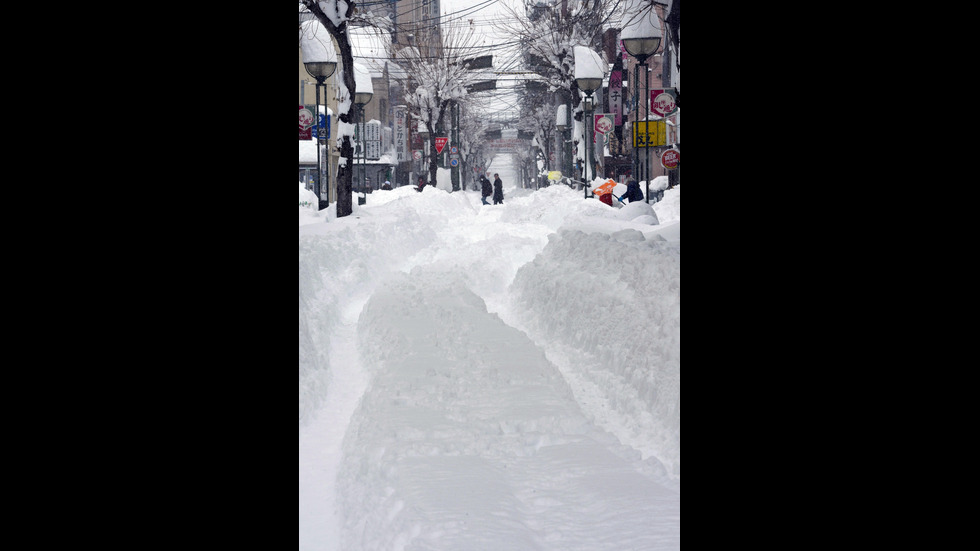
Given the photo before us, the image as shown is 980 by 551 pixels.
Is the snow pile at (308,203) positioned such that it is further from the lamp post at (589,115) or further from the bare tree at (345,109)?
the lamp post at (589,115)

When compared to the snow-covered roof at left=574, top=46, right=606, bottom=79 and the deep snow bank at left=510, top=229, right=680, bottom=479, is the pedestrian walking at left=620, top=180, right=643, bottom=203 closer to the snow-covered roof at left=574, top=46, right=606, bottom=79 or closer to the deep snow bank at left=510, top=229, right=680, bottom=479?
the snow-covered roof at left=574, top=46, right=606, bottom=79

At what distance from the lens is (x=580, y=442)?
6.09 metres

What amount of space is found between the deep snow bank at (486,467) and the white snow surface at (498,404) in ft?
0.05

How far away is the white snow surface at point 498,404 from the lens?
4.83 meters

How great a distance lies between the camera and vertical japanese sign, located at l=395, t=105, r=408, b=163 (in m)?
77.7

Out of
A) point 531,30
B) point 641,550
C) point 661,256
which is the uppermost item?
point 531,30

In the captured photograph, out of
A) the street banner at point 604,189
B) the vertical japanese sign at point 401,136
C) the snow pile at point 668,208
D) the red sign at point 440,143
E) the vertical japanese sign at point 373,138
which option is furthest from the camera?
the vertical japanese sign at point 401,136

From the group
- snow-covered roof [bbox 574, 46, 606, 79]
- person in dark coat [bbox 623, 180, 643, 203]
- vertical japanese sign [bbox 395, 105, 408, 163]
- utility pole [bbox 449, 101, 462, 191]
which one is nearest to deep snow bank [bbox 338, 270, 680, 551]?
snow-covered roof [bbox 574, 46, 606, 79]

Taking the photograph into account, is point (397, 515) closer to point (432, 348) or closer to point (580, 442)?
point (580, 442)

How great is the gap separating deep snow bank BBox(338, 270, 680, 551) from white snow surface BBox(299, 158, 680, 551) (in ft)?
0.05

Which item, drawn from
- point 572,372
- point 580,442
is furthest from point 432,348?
point 580,442

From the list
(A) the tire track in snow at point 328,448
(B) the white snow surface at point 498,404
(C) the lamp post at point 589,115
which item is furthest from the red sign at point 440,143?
(A) the tire track in snow at point 328,448

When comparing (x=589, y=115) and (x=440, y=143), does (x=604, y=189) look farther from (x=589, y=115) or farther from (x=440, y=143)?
(x=440, y=143)
